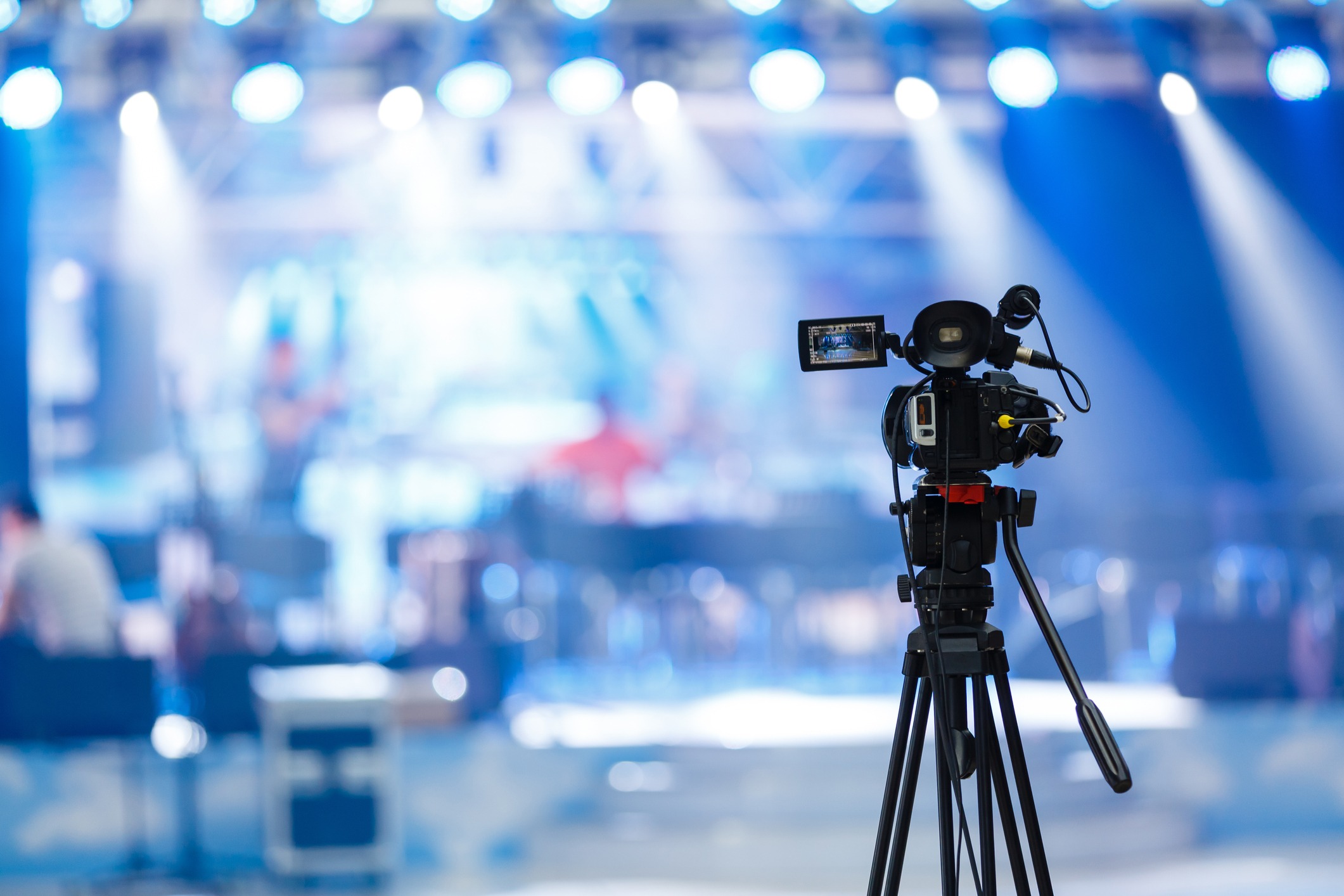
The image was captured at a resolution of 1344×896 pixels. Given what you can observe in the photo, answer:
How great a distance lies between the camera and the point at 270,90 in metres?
4.81

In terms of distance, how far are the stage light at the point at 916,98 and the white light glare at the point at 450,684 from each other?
3004 millimetres

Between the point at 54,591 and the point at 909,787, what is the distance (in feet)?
12.4

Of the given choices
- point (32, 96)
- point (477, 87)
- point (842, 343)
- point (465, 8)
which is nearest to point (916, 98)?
point (477, 87)

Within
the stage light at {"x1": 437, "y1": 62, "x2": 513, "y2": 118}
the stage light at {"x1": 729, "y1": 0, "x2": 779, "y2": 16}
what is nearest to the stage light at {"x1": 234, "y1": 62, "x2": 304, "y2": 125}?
the stage light at {"x1": 437, "y1": 62, "x2": 513, "y2": 118}

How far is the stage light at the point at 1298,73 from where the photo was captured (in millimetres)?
4750

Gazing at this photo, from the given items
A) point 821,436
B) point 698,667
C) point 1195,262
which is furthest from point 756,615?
point 1195,262

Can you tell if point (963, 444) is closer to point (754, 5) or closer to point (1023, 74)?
point (754, 5)

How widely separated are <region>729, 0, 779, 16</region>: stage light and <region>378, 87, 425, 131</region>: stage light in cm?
132

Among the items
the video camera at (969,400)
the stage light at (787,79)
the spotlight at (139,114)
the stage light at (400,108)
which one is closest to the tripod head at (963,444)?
the video camera at (969,400)

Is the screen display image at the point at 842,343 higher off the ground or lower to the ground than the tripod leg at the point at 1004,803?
higher

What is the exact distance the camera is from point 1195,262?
18.8 ft

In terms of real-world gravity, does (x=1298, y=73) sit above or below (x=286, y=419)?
above

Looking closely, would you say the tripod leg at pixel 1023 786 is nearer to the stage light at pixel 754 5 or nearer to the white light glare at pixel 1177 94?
the stage light at pixel 754 5

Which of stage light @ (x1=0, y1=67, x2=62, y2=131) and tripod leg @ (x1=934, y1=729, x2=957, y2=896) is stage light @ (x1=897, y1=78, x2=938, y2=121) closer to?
stage light @ (x1=0, y1=67, x2=62, y2=131)
